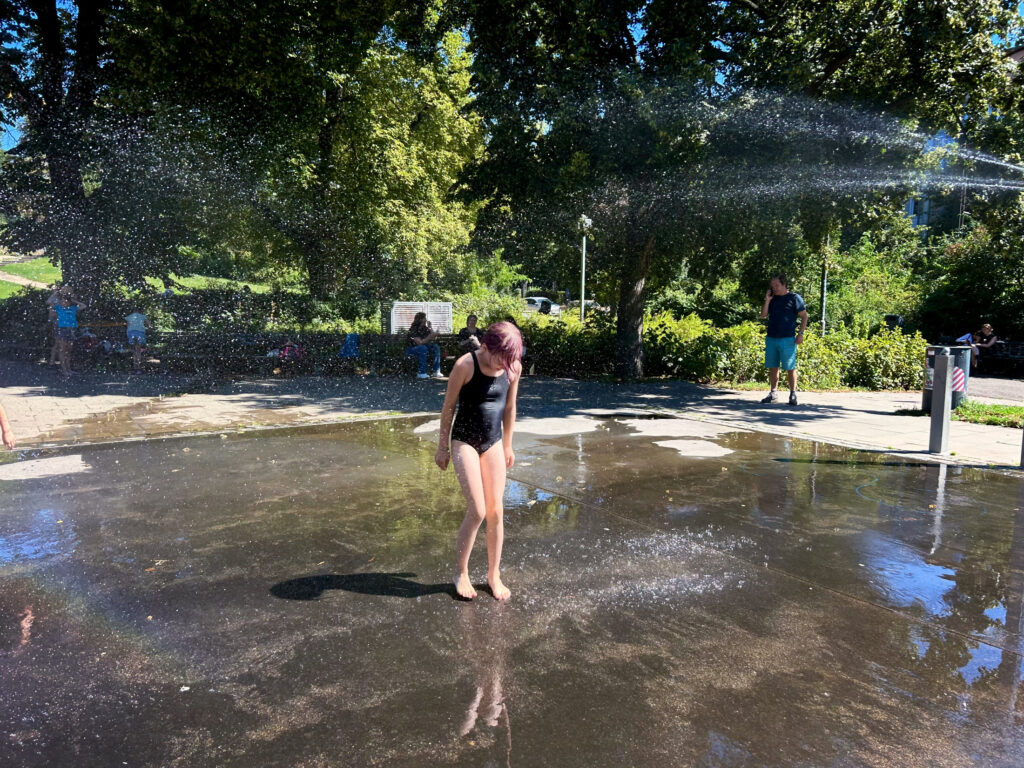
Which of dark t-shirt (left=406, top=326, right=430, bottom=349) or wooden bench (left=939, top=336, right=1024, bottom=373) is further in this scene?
wooden bench (left=939, top=336, right=1024, bottom=373)

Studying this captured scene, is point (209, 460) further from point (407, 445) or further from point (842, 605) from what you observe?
point (842, 605)

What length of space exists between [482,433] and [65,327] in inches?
547

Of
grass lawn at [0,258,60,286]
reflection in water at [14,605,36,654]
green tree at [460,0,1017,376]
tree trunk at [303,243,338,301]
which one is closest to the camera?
reflection in water at [14,605,36,654]

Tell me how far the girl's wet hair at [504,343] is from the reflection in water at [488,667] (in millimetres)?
1322

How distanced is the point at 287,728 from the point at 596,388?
10494mm

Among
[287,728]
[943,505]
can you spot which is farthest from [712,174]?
[287,728]

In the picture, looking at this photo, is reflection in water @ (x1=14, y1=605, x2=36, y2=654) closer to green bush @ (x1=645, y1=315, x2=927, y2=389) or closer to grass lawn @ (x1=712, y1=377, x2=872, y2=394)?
grass lawn @ (x1=712, y1=377, x2=872, y2=394)

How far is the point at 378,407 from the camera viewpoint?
10.7 m

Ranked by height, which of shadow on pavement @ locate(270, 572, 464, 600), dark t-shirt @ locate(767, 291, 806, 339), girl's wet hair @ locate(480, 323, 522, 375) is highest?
dark t-shirt @ locate(767, 291, 806, 339)

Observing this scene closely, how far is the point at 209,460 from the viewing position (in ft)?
23.7

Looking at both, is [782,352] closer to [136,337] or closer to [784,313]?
[784,313]

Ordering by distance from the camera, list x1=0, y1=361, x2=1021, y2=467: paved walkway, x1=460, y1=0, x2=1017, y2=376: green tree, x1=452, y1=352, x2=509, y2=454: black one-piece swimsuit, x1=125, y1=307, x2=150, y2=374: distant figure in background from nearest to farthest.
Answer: x1=452, y1=352, x2=509, y2=454: black one-piece swimsuit
x1=0, y1=361, x2=1021, y2=467: paved walkway
x1=460, y1=0, x2=1017, y2=376: green tree
x1=125, y1=307, x2=150, y2=374: distant figure in background

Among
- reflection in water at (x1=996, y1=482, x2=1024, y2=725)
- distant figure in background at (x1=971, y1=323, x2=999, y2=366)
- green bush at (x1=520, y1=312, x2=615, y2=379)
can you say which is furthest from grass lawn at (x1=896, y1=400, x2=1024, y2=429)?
distant figure in background at (x1=971, y1=323, x2=999, y2=366)

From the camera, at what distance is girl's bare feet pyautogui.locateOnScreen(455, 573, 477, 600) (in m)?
3.93
